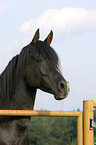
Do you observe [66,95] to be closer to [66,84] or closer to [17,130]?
[66,84]

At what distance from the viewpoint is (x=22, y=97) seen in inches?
Result: 134

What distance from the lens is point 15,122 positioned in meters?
3.33

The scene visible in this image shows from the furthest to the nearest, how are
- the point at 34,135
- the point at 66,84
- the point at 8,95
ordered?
the point at 34,135, the point at 8,95, the point at 66,84

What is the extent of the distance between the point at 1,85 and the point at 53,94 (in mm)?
671

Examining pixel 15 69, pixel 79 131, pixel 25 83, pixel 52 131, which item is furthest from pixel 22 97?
pixel 52 131

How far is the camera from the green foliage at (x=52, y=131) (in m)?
86.4

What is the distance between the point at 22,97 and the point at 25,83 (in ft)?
0.60

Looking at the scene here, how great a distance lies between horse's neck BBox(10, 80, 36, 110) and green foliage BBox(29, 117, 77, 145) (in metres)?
82.8

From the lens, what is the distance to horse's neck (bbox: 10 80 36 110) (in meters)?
3.39

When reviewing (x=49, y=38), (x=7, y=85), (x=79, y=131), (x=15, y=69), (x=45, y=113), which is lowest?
(x=79, y=131)

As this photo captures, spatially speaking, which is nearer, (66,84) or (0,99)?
(66,84)

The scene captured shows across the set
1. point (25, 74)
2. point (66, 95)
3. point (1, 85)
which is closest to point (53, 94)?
point (66, 95)

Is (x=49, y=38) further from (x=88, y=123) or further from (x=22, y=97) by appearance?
(x=88, y=123)

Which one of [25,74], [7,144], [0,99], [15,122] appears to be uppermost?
[25,74]
